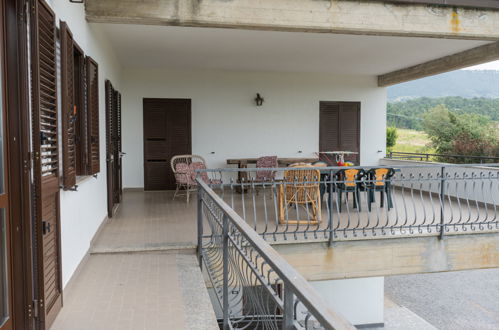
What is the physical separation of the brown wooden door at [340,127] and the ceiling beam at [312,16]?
4.39 m

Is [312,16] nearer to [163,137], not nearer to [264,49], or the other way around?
[264,49]

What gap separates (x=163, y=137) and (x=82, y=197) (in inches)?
198

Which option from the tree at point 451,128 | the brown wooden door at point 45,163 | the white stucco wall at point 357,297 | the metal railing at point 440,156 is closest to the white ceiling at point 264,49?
the metal railing at point 440,156

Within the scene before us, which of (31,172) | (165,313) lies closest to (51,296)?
(165,313)

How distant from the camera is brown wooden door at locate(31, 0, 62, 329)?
2357mm

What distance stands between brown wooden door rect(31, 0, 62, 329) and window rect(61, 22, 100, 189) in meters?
0.28

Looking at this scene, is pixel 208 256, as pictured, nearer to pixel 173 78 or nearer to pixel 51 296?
pixel 51 296

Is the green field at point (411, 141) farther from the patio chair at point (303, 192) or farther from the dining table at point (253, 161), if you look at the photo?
the patio chair at point (303, 192)

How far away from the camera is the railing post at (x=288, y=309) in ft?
4.39

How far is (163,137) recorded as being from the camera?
9.00m

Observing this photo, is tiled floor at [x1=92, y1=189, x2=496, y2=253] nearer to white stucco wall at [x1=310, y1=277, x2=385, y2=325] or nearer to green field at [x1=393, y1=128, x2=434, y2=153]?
white stucco wall at [x1=310, y1=277, x2=385, y2=325]

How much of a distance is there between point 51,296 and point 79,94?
6.79 ft

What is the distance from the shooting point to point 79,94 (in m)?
4.21

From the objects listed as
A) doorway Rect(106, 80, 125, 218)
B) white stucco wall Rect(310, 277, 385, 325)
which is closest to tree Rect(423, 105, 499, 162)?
white stucco wall Rect(310, 277, 385, 325)
